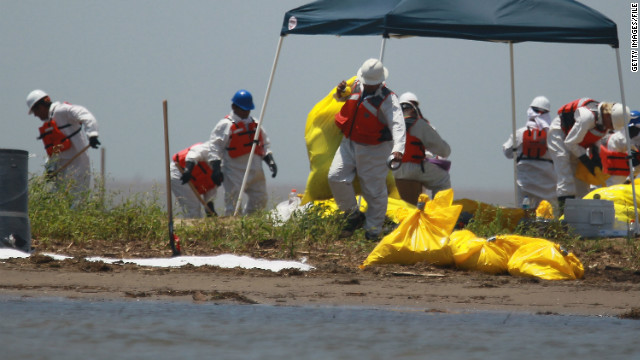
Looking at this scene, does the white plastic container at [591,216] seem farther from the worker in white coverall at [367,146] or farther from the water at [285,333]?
the water at [285,333]

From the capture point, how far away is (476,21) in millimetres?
9891

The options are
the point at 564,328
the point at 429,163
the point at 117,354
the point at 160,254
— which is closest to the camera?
the point at 117,354

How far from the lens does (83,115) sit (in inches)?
515

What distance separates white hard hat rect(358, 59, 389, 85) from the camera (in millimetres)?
9023

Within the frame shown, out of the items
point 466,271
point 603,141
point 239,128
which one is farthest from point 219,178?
A: point 466,271

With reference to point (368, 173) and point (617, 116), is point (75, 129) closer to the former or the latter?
point (368, 173)

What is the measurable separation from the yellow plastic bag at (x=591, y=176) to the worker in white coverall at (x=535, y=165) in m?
0.81

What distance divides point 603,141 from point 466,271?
5840 millimetres

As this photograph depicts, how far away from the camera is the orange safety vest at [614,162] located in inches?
479

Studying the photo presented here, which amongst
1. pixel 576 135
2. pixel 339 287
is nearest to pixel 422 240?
pixel 339 287

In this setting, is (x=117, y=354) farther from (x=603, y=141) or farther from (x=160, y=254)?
(x=603, y=141)

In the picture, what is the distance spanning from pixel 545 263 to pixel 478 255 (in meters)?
0.55

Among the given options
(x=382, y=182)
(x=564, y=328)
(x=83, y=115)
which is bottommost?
(x=564, y=328)

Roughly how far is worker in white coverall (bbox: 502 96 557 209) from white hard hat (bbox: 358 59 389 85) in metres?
4.65
